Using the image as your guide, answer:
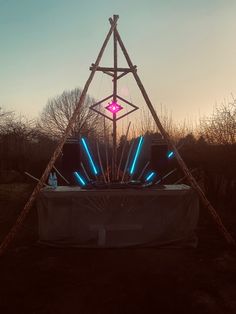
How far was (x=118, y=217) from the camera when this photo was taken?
278 inches

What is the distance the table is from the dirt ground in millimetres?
238

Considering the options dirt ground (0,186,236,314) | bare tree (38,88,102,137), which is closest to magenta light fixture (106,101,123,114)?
dirt ground (0,186,236,314)

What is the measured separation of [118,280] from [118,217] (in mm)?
1857

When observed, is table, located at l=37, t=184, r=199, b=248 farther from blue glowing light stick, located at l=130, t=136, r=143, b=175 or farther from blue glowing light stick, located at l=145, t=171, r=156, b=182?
blue glowing light stick, located at l=130, t=136, r=143, b=175

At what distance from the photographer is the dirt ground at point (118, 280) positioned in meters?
4.44

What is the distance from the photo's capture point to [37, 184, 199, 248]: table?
6.91 metres

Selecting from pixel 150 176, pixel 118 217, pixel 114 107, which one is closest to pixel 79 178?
pixel 118 217

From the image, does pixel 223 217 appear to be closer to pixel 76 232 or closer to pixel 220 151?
pixel 220 151

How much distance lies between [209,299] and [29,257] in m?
3.11

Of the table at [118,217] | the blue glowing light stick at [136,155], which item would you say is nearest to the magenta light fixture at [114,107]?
the blue glowing light stick at [136,155]

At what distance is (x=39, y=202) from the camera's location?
→ 22.9 feet

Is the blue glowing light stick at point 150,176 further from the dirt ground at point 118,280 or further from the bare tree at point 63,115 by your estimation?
the bare tree at point 63,115

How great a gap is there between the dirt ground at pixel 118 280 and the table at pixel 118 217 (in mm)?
238

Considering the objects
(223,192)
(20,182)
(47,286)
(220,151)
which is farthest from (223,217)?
(20,182)
